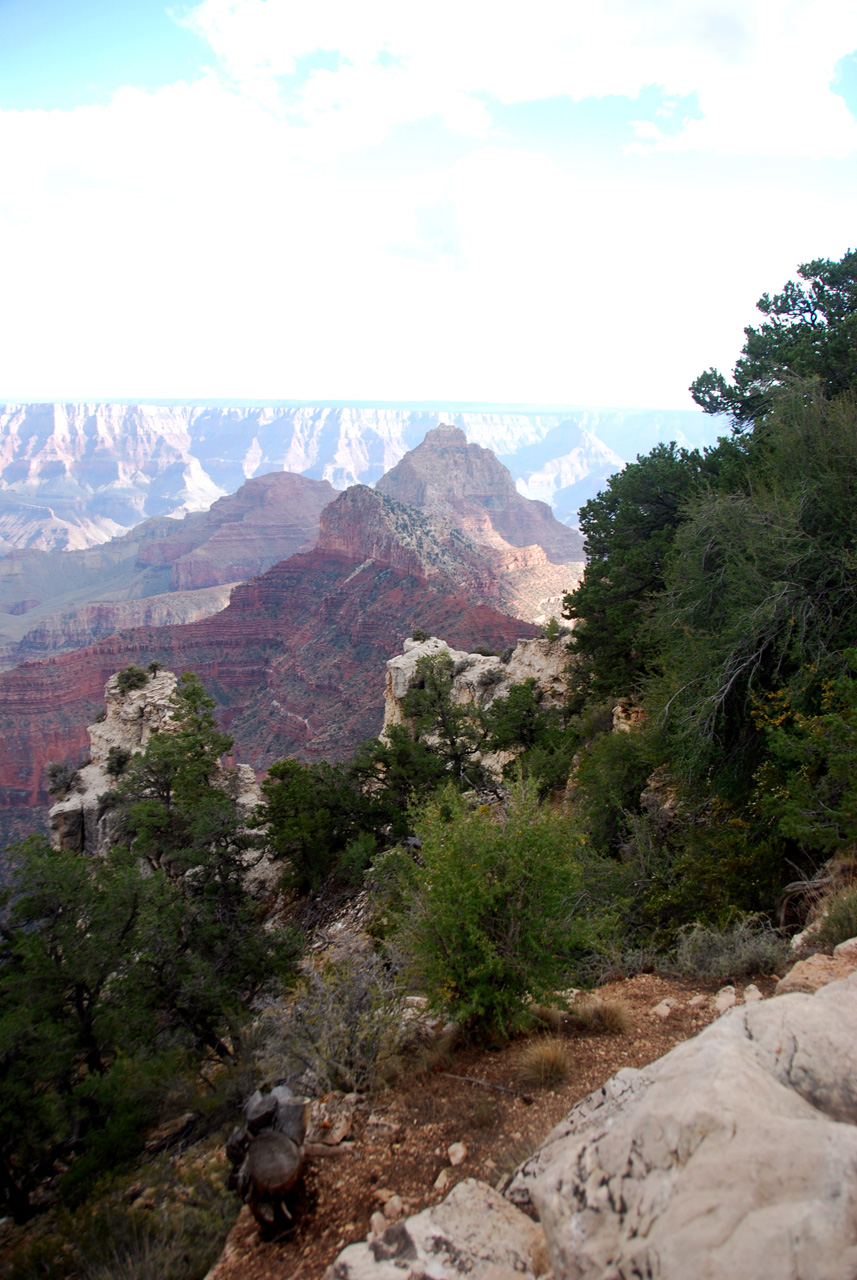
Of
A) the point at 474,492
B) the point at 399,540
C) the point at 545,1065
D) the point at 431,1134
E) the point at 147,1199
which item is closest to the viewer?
the point at 431,1134

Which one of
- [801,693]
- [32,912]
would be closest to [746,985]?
[801,693]

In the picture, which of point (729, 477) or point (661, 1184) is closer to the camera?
point (661, 1184)

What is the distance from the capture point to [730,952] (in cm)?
719

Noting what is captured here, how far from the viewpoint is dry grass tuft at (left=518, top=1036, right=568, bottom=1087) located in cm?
562

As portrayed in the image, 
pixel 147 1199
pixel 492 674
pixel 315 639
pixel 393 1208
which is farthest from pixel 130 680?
pixel 315 639

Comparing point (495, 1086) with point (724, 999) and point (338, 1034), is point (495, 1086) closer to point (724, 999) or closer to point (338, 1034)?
point (338, 1034)

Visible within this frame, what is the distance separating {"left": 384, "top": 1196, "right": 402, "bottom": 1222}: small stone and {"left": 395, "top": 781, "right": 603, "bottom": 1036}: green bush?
1.86 metres

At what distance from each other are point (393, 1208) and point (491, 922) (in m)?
3.00

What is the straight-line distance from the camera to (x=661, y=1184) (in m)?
2.75

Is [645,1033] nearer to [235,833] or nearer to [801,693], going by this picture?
[801,693]

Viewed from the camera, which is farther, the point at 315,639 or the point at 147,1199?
the point at 315,639

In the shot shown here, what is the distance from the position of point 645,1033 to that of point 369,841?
12348 mm

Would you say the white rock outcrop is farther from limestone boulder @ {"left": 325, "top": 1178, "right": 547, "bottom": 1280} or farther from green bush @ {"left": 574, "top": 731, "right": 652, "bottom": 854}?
limestone boulder @ {"left": 325, "top": 1178, "right": 547, "bottom": 1280}

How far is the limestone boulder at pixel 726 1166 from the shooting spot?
7.50 ft
